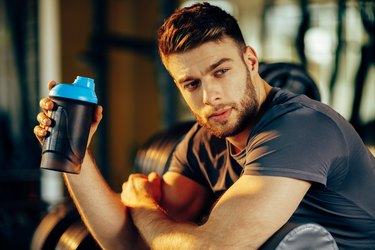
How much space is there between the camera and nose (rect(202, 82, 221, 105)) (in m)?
1.56

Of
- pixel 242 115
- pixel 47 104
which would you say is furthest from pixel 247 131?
pixel 47 104

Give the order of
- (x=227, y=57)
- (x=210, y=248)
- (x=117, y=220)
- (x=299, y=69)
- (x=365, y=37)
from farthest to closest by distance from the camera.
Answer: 1. (x=365, y=37)
2. (x=299, y=69)
3. (x=117, y=220)
4. (x=227, y=57)
5. (x=210, y=248)

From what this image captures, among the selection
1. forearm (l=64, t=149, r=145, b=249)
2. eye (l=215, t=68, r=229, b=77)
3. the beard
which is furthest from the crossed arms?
eye (l=215, t=68, r=229, b=77)

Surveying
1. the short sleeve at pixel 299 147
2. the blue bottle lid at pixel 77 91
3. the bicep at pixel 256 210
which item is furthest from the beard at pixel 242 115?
the blue bottle lid at pixel 77 91

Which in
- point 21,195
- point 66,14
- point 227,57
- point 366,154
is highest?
point 227,57

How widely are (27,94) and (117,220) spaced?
14.4 feet

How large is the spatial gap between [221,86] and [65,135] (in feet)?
1.39

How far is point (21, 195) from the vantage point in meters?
4.26

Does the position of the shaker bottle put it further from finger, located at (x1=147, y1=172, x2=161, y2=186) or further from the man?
finger, located at (x1=147, y1=172, x2=161, y2=186)

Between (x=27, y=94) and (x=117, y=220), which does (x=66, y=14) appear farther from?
(x=117, y=220)

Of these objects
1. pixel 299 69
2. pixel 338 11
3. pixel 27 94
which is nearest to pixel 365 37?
pixel 338 11

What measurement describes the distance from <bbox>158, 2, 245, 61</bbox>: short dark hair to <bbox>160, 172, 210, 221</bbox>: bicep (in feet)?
1.42

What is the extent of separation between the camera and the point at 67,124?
1.40m

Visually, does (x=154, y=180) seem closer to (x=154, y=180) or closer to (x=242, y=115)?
(x=154, y=180)
